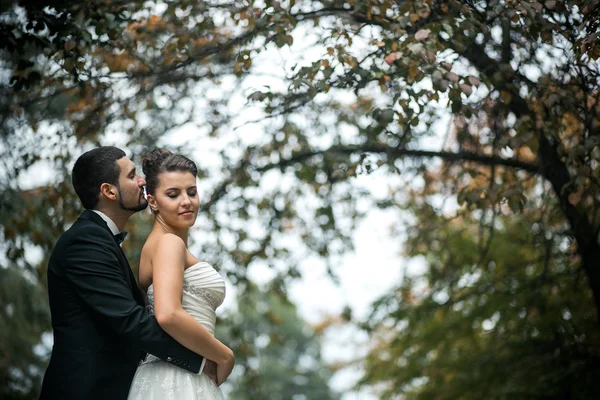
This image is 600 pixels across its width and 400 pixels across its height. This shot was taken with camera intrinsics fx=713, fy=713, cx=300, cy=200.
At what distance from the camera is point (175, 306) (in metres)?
3.03

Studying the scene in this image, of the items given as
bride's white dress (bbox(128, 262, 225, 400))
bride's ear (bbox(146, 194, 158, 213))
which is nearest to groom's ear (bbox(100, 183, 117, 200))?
bride's ear (bbox(146, 194, 158, 213))

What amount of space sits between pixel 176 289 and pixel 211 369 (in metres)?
0.47

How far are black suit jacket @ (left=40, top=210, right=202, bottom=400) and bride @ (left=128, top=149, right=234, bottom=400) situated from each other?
0.07 metres

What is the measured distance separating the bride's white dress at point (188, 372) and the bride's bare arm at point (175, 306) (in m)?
0.12

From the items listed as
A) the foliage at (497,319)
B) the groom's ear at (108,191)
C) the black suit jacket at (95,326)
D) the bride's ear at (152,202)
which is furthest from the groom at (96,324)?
the foliage at (497,319)

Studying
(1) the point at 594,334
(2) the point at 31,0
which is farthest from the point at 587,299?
(2) the point at 31,0

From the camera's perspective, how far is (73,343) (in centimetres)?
309

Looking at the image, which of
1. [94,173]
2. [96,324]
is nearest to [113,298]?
[96,324]

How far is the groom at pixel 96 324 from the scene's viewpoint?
3014mm

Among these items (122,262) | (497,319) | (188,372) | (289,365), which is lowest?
(188,372)

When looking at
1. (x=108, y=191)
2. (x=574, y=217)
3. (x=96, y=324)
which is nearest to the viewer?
(x=96, y=324)

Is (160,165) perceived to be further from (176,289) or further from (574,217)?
(574,217)

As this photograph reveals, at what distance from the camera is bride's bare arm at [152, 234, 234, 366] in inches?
119

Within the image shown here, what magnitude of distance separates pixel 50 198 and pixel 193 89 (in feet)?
6.48
